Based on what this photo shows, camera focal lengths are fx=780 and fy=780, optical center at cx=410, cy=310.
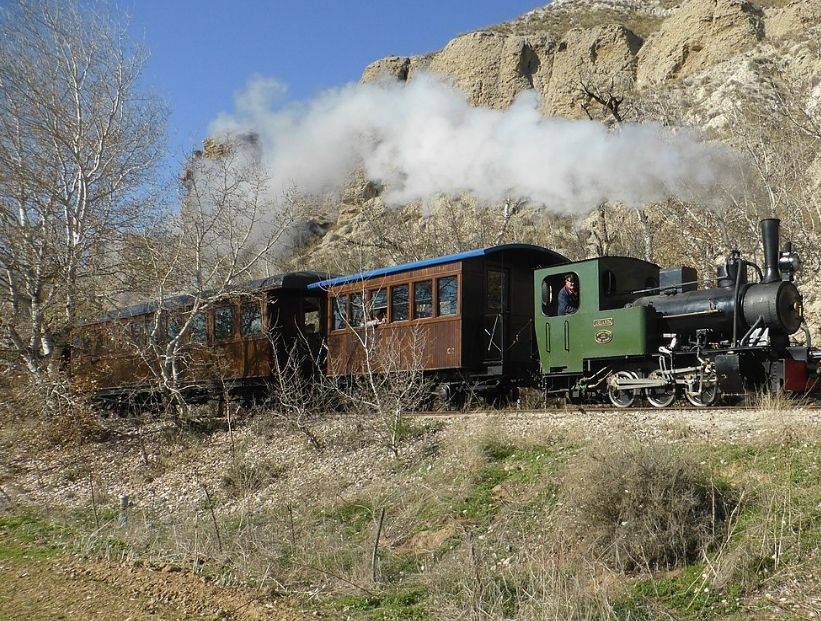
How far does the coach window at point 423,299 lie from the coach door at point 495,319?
3.15 ft

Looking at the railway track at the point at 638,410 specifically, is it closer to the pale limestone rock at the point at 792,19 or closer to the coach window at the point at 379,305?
the coach window at the point at 379,305

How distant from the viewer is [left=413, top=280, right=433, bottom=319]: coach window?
13.4 meters

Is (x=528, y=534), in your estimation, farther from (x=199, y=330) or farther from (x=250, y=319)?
(x=199, y=330)

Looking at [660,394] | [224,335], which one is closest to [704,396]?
[660,394]

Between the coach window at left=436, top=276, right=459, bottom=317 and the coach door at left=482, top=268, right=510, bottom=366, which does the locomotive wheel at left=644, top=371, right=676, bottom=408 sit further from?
the coach window at left=436, top=276, right=459, bottom=317

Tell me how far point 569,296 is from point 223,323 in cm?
757

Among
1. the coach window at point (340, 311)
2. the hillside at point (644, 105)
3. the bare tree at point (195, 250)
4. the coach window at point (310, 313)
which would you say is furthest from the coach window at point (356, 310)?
the bare tree at point (195, 250)

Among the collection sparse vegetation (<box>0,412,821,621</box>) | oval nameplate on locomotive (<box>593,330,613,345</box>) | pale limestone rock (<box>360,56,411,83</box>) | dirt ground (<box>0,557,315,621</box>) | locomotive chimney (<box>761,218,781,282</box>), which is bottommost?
dirt ground (<box>0,557,315,621</box>)

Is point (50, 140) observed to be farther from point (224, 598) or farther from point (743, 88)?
point (743, 88)

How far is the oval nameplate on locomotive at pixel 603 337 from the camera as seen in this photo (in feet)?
38.6

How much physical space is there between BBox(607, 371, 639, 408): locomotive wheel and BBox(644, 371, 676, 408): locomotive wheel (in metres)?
0.20

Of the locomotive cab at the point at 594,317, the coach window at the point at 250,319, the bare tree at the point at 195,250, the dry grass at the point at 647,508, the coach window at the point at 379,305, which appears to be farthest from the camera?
the coach window at the point at 250,319

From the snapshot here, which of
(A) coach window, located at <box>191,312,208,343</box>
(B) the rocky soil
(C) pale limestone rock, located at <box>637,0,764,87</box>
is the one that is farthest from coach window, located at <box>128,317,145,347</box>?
(C) pale limestone rock, located at <box>637,0,764,87</box>

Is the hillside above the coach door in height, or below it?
above
